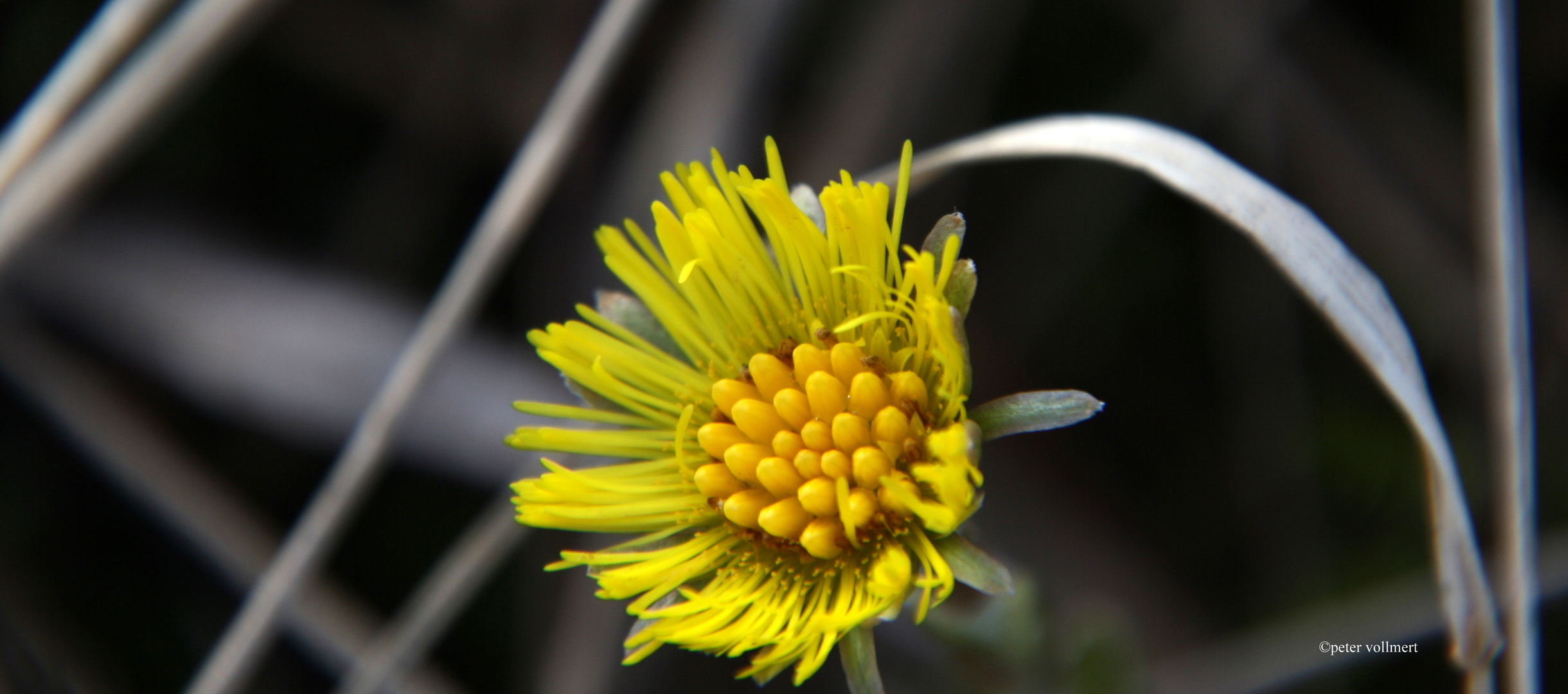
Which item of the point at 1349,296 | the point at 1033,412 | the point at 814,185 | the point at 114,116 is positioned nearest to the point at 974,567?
the point at 1033,412

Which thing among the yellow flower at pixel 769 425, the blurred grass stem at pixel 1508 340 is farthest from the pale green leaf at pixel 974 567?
the blurred grass stem at pixel 1508 340

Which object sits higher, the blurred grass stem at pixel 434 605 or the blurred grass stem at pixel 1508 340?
the blurred grass stem at pixel 1508 340

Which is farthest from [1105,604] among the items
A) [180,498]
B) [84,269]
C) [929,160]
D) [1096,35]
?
Result: [84,269]

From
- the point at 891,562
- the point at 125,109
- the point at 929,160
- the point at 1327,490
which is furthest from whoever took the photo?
the point at 1327,490

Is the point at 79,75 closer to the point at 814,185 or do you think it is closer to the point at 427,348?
the point at 427,348

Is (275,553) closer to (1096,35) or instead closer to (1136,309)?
(1136,309)

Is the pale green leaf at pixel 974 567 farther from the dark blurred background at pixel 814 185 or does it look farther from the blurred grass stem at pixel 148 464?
the blurred grass stem at pixel 148 464
